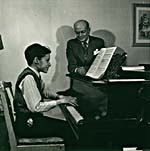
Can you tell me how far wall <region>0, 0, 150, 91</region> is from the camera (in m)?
2.46

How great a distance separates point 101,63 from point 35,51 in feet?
2.02

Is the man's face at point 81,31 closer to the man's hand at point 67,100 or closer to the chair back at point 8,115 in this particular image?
the man's hand at point 67,100

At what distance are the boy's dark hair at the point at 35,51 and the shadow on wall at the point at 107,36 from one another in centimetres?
43

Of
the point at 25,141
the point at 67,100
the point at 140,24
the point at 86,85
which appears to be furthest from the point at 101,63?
the point at 25,141

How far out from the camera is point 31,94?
94.9 inches

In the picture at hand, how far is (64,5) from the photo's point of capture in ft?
8.19

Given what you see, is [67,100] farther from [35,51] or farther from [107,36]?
[107,36]

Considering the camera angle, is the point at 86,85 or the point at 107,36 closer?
the point at 86,85

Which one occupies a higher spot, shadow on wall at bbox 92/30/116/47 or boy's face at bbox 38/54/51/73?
shadow on wall at bbox 92/30/116/47

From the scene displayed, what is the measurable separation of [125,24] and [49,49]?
2.20 ft

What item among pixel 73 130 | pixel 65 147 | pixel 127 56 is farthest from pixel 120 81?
Answer: pixel 65 147

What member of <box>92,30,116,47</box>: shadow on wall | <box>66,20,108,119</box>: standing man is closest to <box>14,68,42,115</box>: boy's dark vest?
<box>66,20,108,119</box>: standing man

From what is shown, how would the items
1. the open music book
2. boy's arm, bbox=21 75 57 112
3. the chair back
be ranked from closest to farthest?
the open music book < the chair back < boy's arm, bbox=21 75 57 112

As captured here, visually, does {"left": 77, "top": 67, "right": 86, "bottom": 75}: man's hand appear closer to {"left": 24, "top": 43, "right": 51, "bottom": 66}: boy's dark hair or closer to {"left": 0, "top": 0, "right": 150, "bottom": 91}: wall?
{"left": 0, "top": 0, "right": 150, "bottom": 91}: wall
